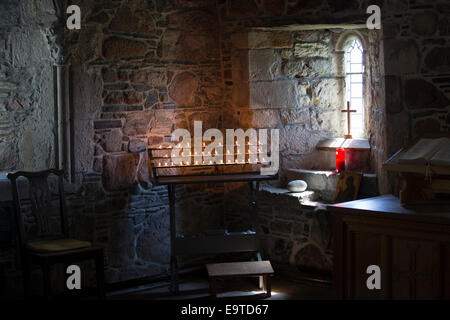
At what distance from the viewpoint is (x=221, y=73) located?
604cm

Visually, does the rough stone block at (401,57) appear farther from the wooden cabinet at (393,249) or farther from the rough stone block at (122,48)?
the rough stone block at (122,48)

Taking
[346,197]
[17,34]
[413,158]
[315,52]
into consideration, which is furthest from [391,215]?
[17,34]

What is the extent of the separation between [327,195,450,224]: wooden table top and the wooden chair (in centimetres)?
188

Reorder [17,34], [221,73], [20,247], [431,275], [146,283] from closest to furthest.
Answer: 1. [431,275]
2. [20,247]
3. [17,34]
4. [146,283]
5. [221,73]

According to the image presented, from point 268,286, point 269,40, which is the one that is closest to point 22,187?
point 268,286

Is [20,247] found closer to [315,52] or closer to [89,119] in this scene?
[89,119]

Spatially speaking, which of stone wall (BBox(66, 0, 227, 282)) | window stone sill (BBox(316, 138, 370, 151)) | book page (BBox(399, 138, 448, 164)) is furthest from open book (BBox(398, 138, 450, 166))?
stone wall (BBox(66, 0, 227, 282))

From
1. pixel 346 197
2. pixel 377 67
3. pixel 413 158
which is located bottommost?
pixel 346 197

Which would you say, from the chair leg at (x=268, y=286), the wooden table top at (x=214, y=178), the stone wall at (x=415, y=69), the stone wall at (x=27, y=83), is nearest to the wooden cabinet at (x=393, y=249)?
the stone wall at (x=415, y=69)

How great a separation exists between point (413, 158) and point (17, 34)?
11.1 feet

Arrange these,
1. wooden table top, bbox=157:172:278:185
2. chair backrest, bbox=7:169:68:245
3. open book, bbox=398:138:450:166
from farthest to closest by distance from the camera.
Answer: wooden table top, bbox=157:172:278:185 → chair backrest, bbox=7:169:68:245 → open book, bbox=398:138:450:166

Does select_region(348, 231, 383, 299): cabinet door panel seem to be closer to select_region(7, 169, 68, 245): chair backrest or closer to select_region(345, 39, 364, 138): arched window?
select_region(345, 39, 364, 138): arched window

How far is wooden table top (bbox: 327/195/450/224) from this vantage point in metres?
3.89

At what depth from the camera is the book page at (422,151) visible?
4.11 metres
